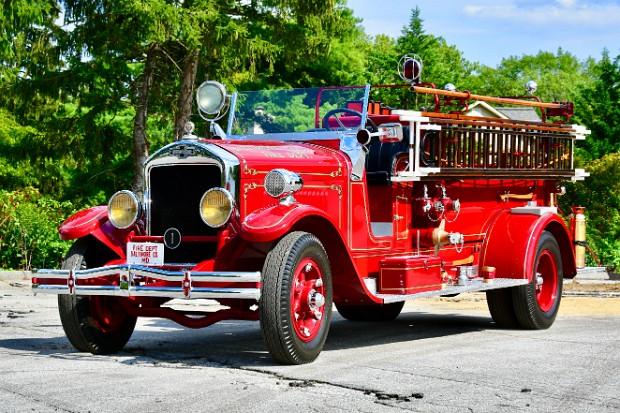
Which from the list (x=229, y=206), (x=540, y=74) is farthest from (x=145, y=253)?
(x=540, y=74)

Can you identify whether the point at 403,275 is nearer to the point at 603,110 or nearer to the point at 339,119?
Result: the point at 339,119

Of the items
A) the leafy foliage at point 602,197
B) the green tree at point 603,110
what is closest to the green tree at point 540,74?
the green tree at point 603,110

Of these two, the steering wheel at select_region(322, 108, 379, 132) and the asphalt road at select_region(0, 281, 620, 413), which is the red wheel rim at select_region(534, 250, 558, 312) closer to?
the asphalt road at select_region(0, 281, 620, 413)

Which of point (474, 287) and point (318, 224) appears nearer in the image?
point (318, 224)

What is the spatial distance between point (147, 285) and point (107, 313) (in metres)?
0.95

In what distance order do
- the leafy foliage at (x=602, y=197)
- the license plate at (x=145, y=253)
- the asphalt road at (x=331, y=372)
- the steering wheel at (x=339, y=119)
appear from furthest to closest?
A: the leafy foliage at (x=602, y=197) < the steering wheel at (x=339, y=119) < the license plate at (x=145, y=253) < the asphalt road at (x=331, y=372)

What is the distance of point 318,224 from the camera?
841 cm

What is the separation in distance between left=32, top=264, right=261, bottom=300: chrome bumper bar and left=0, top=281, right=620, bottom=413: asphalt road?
0.54 m

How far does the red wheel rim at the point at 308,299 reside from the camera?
785cm

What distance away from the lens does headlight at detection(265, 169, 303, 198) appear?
789cm

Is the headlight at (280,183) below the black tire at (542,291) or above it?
above

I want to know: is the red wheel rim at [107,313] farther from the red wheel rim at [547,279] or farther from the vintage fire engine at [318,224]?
the red wheel rim at [547,279]

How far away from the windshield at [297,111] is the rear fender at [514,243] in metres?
2.26

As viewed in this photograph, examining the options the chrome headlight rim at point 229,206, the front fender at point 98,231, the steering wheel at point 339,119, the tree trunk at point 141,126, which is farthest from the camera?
the tree trunk at point 141,126
